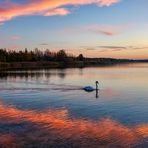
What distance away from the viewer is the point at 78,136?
75.9 feet

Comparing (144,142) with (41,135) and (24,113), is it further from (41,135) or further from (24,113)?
(24,113)

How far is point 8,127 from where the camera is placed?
25.5 m

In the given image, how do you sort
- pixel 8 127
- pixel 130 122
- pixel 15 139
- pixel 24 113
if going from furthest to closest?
1. pixel 24 113
2. pixel 130 122
3. pixel 8 127
4. pixel 15 139

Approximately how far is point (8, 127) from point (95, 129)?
6.92 metres

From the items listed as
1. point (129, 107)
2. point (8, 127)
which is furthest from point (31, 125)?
point (129, 107)

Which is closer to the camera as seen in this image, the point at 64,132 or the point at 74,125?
the point at 64,132

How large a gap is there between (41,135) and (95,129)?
15.3 ft

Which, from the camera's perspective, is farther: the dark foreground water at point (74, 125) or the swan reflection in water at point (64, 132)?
the dark foreground water at point (74, 125)

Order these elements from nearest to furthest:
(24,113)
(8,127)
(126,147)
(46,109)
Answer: (126,147), (8,127), (24,113), (46,109)

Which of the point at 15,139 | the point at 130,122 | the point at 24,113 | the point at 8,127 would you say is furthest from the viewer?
the point at 24,113

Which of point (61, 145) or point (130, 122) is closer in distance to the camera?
point (61, 145)

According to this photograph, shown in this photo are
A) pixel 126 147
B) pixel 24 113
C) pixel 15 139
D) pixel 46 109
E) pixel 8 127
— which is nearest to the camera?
pixel 126 147

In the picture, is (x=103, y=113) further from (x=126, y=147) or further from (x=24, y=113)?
(x=126, y=147)

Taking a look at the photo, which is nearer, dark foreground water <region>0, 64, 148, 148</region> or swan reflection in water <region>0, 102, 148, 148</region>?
swan reflection in water <region>0, 102, 148, 148</region>
